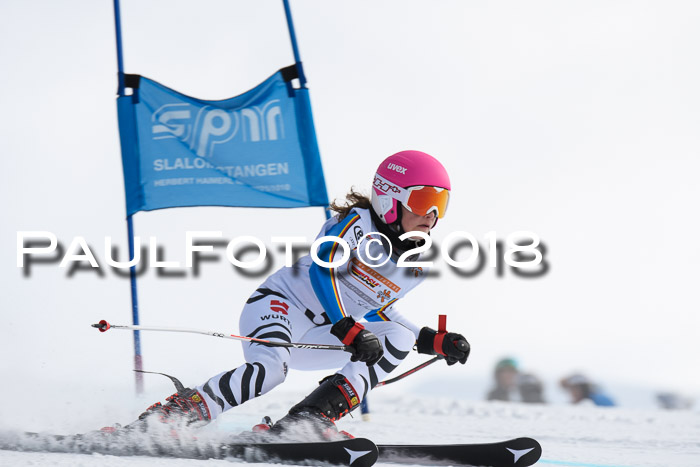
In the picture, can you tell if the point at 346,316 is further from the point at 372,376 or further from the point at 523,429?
the point at 523,429

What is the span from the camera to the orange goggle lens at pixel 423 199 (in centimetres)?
368

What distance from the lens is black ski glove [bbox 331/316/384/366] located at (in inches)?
128

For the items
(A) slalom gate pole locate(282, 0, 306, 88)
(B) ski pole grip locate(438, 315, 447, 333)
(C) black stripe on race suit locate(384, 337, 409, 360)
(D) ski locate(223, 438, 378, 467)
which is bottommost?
(D) ski locate(223, 438, 378, 467)

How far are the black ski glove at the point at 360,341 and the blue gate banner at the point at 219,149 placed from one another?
118 inches

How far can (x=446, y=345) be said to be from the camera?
150 inches

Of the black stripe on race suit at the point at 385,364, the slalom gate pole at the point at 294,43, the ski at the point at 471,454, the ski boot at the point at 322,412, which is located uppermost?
the slalom gate pole at the point at 294,43

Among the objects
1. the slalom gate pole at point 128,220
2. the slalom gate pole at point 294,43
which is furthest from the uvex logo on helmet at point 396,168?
the slalom gate pole at point 294,43

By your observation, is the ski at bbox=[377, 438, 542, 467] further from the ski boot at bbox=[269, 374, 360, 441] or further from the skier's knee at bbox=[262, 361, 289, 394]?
the skier's knee at bbox=[262, 361, 289, 394]

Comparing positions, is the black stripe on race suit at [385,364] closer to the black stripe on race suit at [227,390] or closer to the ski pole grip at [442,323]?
the ski pole grip at [442,323]

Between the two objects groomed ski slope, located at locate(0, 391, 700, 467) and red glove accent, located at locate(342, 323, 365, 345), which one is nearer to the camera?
red glove accent, located at locate(342, 323, 365, 345)

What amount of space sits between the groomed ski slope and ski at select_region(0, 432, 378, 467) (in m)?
0.13

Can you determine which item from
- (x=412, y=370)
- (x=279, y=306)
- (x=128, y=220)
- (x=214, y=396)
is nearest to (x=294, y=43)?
(x=128, y=220)

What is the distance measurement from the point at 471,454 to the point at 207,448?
3.65ft

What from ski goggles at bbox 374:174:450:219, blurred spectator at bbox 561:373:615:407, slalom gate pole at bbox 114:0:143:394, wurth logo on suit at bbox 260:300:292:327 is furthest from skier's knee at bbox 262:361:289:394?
blurred spectator at bbox 561:373:615:407
